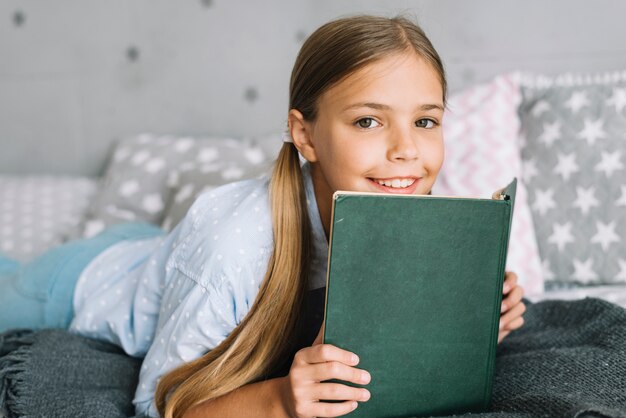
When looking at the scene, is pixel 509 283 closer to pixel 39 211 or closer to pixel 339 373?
pixel 339 373

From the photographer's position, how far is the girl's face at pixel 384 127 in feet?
2.99

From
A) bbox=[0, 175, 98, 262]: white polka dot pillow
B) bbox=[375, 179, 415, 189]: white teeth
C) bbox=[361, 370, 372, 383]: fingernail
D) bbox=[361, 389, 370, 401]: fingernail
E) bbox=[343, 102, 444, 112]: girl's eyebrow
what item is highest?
bbox=[343, 102, 444, 112]: girl's eyebrow

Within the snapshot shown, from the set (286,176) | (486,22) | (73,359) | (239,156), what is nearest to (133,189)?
(239,156)

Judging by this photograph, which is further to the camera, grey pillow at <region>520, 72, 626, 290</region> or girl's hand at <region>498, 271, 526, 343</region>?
grey pillow at <region>520, 72, 626, 290</region>

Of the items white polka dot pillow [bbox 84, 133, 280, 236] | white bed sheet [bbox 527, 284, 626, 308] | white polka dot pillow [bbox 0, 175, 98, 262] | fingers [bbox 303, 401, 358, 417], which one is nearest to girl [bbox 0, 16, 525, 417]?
fingers [bbox 303, 401, 358, 417]

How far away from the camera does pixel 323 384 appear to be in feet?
2.68

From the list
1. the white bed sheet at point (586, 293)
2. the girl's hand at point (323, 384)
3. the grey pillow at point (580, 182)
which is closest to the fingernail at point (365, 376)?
the girl's hand at point (323, 384)

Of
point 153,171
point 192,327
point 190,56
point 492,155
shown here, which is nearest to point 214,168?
point 153,171

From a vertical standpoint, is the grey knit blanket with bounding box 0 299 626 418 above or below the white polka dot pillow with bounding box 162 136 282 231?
below

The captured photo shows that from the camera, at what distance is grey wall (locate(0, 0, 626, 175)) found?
1.76 metres

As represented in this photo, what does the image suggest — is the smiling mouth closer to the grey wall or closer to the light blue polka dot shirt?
the light blue polka dot shirt

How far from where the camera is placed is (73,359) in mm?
1120

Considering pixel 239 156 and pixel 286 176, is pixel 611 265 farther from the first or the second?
pixel 239 156

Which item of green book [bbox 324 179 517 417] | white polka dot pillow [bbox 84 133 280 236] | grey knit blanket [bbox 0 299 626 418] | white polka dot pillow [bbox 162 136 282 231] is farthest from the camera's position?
white polka dot pillow [bbox 84 133 280 236]
